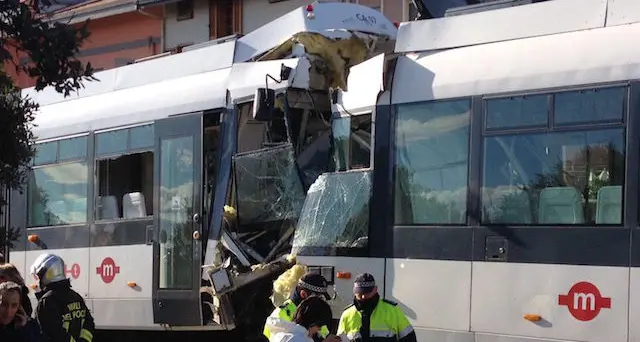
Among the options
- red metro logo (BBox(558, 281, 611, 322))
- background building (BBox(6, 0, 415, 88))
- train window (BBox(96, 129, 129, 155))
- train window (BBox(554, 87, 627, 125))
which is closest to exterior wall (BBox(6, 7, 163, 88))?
background building (BBox(6, 0, 415, 88))

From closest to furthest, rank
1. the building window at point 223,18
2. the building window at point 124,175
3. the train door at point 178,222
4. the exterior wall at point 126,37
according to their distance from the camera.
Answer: the train door at point 178,222, the building window at point 124,175, the building window at point 223,18, the exterior wall at point 126,37

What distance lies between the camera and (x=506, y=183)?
774cm

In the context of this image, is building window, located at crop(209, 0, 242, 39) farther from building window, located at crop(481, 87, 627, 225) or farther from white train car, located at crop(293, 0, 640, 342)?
building window, located at crop(481, 87, 627, 225)

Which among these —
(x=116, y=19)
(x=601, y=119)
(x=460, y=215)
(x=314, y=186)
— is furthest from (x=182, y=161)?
(x=116, y=19)

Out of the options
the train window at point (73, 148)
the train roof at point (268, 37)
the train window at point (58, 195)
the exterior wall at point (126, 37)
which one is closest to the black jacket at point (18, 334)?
the train roof at point (268, 37)

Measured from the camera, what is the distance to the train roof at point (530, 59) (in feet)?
23.9

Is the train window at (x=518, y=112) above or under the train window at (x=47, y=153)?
above

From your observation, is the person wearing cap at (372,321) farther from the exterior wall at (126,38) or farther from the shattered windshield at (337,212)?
the exterior wall at (126,38)

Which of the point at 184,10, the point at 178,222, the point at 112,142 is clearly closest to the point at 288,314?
the point at 178,222

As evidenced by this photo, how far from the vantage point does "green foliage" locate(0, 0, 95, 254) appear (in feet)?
14.7

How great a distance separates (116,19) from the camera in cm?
3131

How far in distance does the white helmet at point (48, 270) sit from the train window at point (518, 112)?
328 cm

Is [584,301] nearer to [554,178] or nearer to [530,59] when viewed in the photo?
[554,178]

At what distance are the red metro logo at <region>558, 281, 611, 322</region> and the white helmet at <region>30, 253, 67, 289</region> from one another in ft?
11.1
